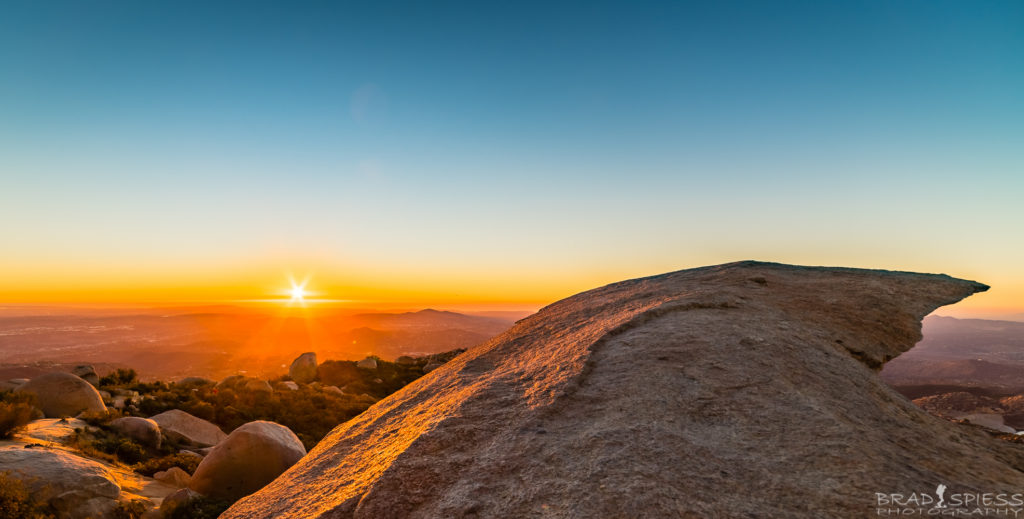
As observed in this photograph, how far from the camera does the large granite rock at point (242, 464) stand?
1002 cm

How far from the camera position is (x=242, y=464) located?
405 inches

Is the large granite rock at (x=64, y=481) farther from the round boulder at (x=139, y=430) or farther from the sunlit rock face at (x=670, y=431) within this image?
the sunlit rock face at (x=670, y=431)

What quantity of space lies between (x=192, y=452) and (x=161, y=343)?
459ft

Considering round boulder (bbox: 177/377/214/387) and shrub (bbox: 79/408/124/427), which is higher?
shrub (bbox: 79/408/124/427)

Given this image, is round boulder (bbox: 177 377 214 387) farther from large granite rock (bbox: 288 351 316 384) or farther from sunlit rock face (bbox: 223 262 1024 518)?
sunlit rock face (bbox: 223 262 1024 518)

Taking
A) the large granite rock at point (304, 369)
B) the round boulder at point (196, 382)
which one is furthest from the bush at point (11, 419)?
the large granite rock at point (304, 369)

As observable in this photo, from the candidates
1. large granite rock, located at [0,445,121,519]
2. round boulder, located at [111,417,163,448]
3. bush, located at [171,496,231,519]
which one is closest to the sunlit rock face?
bush, located at [171,496,231,519]

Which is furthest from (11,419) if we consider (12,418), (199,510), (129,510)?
(199,510)

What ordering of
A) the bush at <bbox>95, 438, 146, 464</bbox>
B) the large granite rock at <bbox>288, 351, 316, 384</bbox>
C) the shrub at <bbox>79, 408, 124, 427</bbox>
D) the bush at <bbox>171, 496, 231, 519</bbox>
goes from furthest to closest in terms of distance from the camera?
the large granite rock at <bbox>288, 351, 316, 384</bbox>, the shrub at <bbox>79, 408, 124, 427</bbox>, the bush at <bbox>95, 438, 146, 464</bbox>, the bush at <bbox>171, 496, 231, 519</bbox>

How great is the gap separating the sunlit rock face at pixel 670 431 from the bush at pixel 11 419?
9.26m

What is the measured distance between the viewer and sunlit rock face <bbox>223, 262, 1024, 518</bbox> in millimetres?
3350

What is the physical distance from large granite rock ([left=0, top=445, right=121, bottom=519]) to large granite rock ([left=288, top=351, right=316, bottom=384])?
1836 centimetres

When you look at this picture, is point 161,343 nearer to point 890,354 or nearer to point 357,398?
point 357,398

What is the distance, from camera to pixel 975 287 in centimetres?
733
